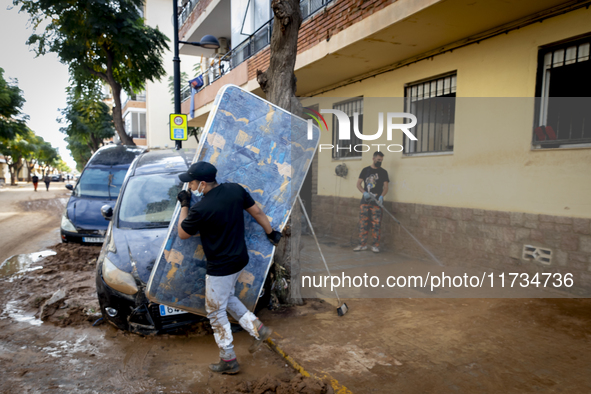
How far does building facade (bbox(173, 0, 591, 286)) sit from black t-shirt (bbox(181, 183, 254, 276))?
404 centimetres

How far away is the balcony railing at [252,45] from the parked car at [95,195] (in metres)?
4.55

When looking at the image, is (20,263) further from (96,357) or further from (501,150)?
(501,150)

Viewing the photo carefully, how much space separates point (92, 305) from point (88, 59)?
455 inches

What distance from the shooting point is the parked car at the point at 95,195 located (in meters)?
7.50

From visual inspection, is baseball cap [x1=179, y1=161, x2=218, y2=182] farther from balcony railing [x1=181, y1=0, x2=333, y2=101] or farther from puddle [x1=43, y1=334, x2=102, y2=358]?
balcony railing [x1=181, y1=0, x2=333, y2=101]

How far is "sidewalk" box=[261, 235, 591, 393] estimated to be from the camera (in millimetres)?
3035

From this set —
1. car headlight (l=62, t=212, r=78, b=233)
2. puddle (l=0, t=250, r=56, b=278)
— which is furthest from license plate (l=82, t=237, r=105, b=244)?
puddle (l=0, t=250, r=56, b=278)

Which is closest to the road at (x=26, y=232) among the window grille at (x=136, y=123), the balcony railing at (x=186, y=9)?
the balcony railing at (x=186, y=9)

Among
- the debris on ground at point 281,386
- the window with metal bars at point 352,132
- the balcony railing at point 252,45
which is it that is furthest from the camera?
the window with metal bars at point 352,132

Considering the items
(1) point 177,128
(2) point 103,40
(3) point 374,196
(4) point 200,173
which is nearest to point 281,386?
(4) point 200,173

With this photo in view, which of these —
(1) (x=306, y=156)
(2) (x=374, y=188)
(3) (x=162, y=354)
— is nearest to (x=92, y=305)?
(3) (x=162, y=354)

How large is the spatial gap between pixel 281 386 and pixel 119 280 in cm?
195

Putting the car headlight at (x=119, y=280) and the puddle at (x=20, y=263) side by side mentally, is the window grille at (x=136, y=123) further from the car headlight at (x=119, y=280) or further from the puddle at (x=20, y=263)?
the car headlight at (x=119, y=280)

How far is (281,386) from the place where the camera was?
3.00 meters
